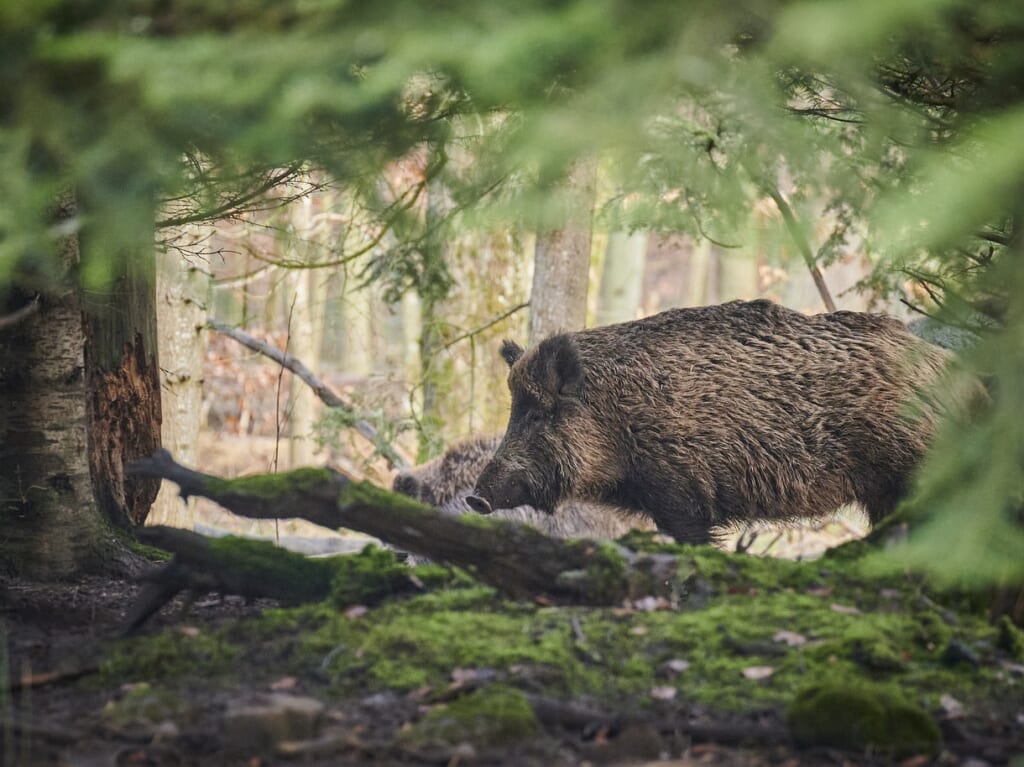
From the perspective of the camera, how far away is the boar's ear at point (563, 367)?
715cm

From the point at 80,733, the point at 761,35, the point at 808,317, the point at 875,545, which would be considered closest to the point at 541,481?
the point at 808,317

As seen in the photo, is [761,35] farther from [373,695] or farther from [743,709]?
[373,695]

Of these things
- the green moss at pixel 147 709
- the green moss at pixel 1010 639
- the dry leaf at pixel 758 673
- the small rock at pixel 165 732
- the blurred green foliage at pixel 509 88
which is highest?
the blurred green foliage at pixel 509 88

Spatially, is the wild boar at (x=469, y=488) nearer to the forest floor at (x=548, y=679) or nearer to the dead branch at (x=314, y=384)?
the dead branch at (x=314, y=384)

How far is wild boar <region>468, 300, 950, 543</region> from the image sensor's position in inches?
265

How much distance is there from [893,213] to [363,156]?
2.69 meters

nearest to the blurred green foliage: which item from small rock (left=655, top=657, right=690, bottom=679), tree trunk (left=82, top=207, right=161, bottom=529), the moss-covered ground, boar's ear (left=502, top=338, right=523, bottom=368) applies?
the moss-covered ground

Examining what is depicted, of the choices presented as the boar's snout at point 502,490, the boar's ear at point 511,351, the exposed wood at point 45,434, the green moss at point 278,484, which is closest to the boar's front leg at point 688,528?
the boar's snout at point 502,490

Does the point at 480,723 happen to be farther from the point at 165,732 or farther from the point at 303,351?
the point at 303,351

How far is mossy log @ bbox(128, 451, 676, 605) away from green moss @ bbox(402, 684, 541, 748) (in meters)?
0.81

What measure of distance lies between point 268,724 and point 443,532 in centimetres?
117

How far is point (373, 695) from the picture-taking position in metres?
3.93

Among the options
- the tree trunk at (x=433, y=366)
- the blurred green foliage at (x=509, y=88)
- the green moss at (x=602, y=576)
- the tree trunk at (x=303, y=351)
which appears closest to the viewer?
the blurred green foliage at (x=509, y=88)

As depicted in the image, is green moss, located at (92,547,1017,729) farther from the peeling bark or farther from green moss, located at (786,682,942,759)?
the peeling bark
